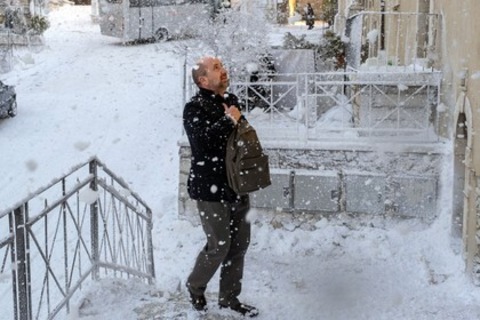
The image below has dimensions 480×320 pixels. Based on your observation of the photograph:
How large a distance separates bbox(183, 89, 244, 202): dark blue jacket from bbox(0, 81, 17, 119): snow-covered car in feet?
41.0

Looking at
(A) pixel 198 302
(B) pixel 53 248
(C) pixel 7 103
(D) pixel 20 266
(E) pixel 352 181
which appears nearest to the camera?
(D) pixel 20 266

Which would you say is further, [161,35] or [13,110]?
[161,35]

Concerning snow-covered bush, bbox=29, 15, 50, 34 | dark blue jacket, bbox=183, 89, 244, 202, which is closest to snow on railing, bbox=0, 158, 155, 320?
dark blue jacket, bbox=183, 89, 244, 202

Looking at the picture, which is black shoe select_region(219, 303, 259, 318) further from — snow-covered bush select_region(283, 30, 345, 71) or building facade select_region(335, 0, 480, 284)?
snow-covered bush select_region(283, 30, 345, 71)

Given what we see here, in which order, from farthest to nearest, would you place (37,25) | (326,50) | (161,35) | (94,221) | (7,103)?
1. (37,25)
2. (161,35)
3. (326,50)
4. (7,103)
5. (94,221)

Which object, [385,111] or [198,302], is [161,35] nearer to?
[385,111]

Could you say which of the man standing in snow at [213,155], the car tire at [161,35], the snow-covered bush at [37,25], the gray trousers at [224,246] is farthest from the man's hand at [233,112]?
the snow-covered bush at [37,25]

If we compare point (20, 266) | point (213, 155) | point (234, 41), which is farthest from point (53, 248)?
point (234, 41)

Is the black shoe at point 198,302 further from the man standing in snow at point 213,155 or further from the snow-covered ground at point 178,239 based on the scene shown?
the man standing in snow at point 213,155

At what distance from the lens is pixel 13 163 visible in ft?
42.3

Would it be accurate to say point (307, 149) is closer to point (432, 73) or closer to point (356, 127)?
point (356, 127)

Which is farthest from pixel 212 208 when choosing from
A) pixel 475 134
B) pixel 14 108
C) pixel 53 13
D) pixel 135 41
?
pixel 53 13

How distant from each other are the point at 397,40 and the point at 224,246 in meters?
6.66

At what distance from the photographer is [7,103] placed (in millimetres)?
15625
